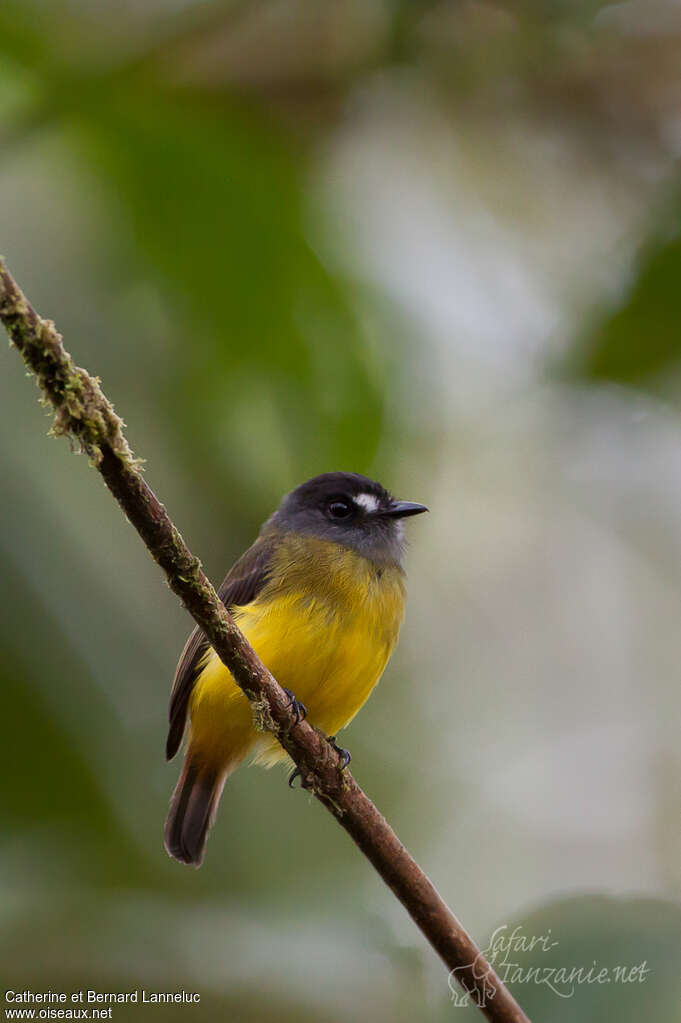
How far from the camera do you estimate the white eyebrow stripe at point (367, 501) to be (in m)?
3.94

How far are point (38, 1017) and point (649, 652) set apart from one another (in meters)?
2.89

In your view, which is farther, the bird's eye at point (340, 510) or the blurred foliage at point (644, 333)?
the bird's eye at point (340, 510)

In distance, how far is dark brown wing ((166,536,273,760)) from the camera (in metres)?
3.29

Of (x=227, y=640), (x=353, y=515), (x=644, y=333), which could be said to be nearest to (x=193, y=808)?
(x=353, y=515)

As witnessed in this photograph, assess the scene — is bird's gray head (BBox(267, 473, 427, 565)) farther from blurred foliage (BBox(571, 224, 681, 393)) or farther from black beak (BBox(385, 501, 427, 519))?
blurred foliage (BBox(571, 224, 681, 393))

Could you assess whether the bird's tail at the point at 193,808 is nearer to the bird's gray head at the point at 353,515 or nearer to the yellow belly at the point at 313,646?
the yellow belly at the point at 313,646

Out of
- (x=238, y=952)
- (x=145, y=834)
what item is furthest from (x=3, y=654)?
(x=238, y=952)

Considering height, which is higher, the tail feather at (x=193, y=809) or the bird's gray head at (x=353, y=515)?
the bird's gray head at (x=353, y=515)

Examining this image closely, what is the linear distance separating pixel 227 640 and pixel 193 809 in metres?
1.72

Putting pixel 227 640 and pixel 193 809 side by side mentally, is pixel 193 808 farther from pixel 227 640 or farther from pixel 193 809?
pixel 227 640

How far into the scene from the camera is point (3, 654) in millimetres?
2488

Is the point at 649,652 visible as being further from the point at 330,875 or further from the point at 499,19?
the point at 499,19

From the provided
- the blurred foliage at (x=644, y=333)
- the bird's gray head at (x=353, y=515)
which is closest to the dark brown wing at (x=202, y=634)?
the bird's gray head at (x=353, y=515)

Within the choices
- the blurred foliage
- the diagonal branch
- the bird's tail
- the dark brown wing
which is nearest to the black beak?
the dark brown wing
